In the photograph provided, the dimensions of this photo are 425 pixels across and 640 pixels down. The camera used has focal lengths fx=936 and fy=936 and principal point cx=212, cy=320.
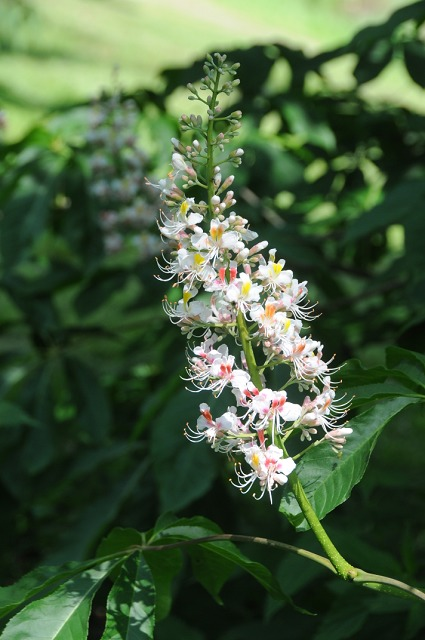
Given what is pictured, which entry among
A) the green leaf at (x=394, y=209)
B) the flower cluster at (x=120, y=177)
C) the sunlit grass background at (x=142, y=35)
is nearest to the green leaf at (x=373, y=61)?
the green leaf at (x=394, y=209)

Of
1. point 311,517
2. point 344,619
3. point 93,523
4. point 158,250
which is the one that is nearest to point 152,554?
point 311,517

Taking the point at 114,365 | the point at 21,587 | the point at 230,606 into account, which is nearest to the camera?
the point at 21,587

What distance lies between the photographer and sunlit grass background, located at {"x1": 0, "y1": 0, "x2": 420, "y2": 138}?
13055 mm

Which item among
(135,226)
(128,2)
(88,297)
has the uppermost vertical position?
(128,2)

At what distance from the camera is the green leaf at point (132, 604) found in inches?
51.8

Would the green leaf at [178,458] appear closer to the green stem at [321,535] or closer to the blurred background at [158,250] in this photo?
the blurred background at [158,250]

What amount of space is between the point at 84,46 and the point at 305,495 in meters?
14.3

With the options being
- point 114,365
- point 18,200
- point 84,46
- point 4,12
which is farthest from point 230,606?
point 84,46

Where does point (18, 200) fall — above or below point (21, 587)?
above

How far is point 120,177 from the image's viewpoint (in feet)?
9.47

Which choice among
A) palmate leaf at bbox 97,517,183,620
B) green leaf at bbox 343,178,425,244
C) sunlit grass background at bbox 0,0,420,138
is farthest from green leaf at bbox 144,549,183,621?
sunlit grass background at bbox 0,0,420,138

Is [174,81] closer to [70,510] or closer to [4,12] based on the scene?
[70,510]

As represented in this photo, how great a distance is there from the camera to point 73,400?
2.99 metres

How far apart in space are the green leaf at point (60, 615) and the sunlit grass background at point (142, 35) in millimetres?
10169
